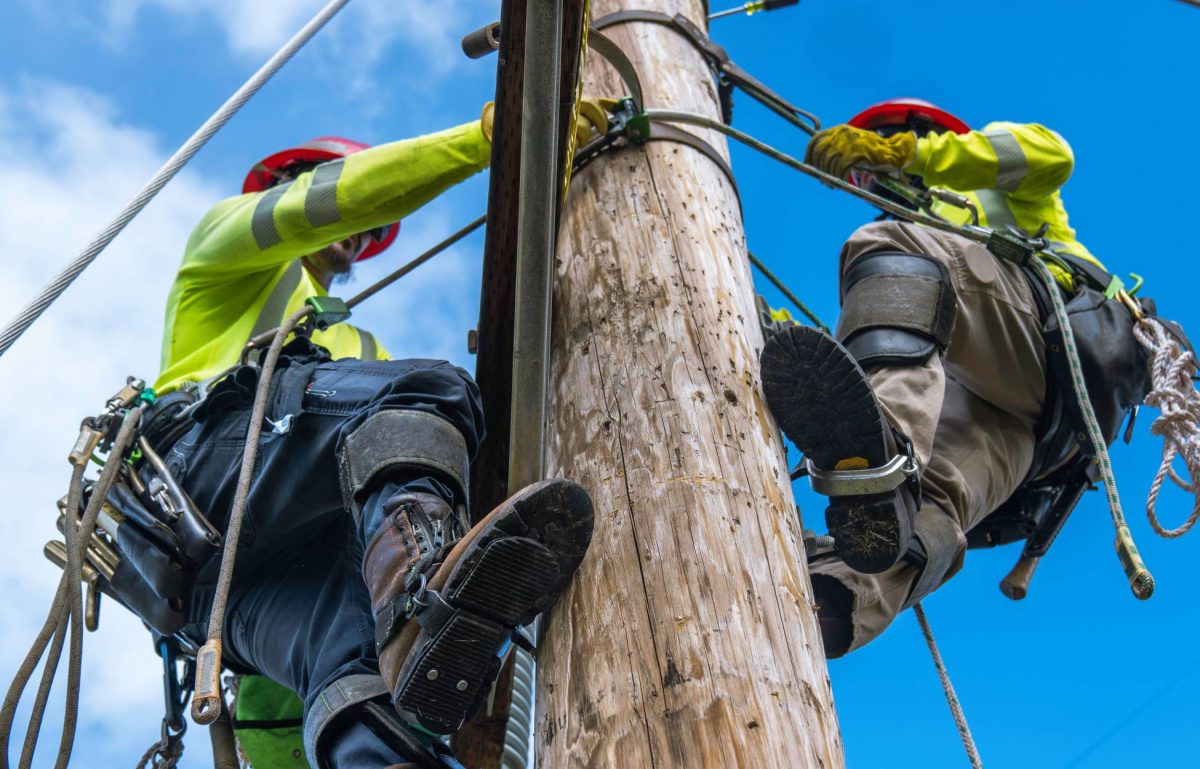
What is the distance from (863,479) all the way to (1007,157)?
59.9 inches

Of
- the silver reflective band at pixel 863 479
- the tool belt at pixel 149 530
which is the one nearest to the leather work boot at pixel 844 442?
the silver reflective band at pixel 863 479

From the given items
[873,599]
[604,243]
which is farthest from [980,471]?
[604,243]

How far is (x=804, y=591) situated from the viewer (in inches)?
78.7

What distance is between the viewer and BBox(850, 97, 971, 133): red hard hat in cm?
429

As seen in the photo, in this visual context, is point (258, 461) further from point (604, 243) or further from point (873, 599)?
point (873, 599)

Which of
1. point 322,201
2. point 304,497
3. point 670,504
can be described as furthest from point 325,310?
point 670,504

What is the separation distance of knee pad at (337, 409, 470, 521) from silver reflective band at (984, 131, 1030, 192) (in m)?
1.98

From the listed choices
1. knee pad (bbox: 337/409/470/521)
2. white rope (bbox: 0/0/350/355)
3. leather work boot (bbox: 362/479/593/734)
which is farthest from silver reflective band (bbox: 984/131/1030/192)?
leather work boot (bbox: 362/479/593/734)

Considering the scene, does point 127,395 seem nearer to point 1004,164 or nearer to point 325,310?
point 325,310

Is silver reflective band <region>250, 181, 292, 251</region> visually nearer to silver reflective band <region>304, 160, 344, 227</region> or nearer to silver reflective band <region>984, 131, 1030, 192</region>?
silver reflective band <region>304, 160, 344, 227</region>

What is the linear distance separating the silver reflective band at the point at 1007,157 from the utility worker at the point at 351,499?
137cm

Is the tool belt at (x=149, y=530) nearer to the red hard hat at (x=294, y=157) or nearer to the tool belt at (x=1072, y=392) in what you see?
the red hard hat at (x=294, y=157)

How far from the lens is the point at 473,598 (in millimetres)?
1819

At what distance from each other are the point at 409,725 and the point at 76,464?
0.93 metres
